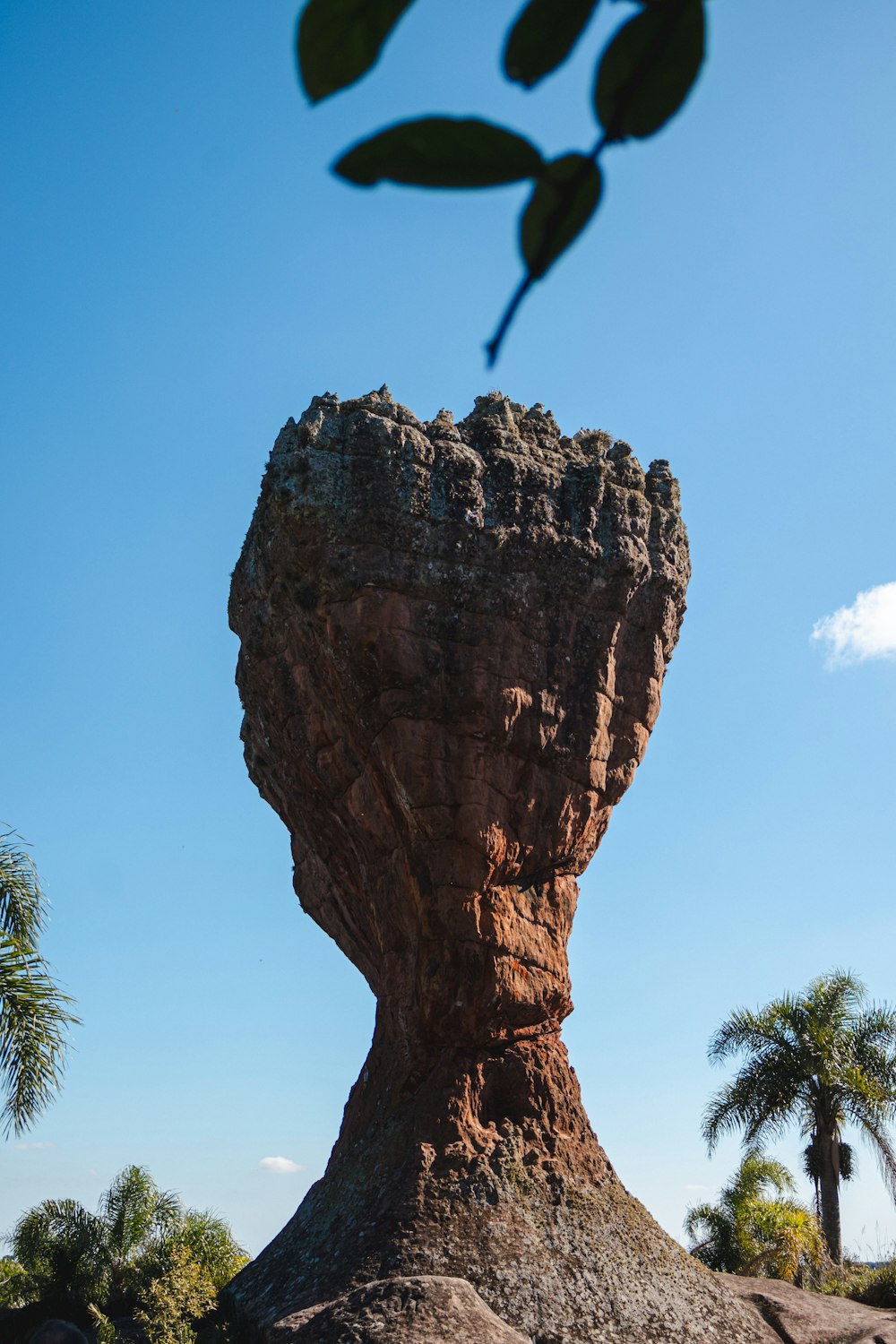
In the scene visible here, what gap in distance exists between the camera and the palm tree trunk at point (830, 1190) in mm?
22125

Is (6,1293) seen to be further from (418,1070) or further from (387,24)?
(387,24)

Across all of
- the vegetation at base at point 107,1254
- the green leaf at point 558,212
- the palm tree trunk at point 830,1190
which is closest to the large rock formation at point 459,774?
the vegetation at base at point 107,1254

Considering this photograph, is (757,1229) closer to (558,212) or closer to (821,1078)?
(821,1078)

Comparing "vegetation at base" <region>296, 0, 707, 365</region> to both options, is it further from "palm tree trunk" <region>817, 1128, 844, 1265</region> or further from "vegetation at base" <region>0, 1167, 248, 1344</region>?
"palm tree trunk" <region>817, 1128, 844, 1265</region>

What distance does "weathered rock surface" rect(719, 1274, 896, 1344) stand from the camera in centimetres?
1487

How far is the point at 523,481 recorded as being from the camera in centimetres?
1645

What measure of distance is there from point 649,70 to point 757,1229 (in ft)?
77.6

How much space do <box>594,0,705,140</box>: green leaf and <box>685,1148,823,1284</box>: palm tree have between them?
72.2 ft

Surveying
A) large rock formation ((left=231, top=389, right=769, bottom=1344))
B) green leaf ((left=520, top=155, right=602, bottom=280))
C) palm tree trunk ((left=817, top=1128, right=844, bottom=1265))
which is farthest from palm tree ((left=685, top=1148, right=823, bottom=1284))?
green leaf ((left=520, top=155, right=602, bottom=280))

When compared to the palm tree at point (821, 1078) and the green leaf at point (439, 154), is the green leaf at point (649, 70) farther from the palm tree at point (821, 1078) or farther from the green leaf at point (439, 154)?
the palm tree at point (821, 1078)

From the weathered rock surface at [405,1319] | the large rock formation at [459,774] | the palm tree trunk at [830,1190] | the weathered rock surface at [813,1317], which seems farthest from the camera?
the palm tree trunk at [830,1190]

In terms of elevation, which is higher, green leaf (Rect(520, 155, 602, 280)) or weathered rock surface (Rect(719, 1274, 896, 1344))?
green leaf (Rect(520, 155, 602, 280))

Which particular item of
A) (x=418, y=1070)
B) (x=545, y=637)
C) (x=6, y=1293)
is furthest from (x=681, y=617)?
(x=6, y=1293)

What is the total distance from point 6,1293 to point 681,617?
15815 millimetres
